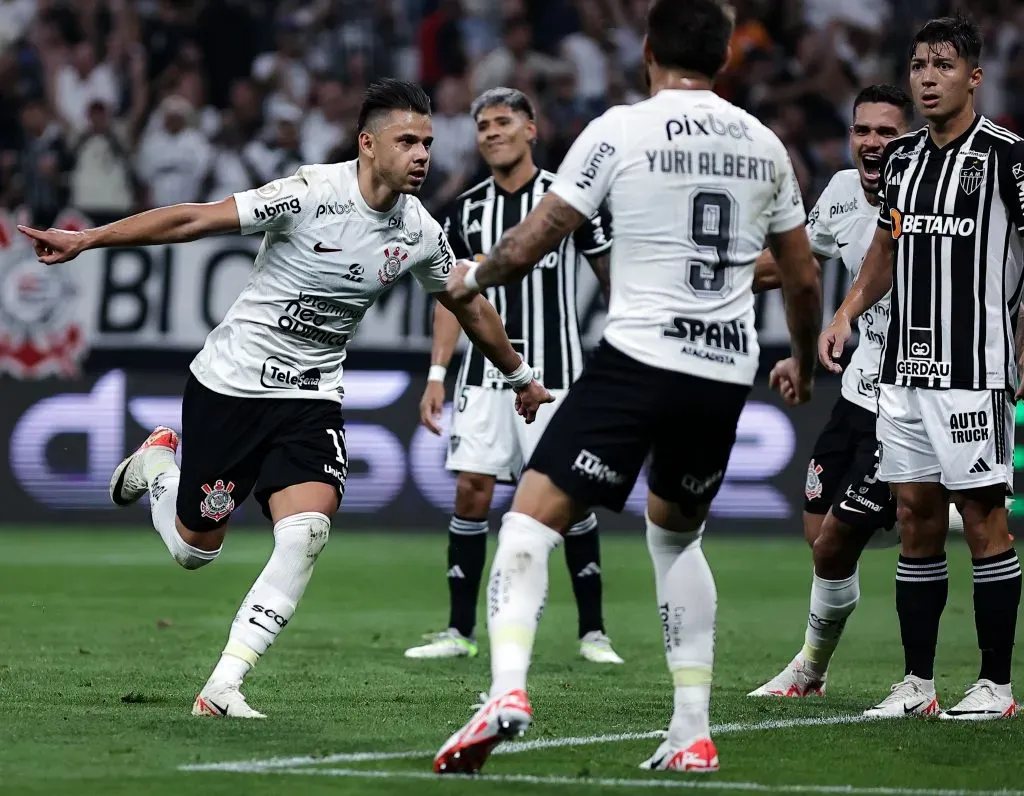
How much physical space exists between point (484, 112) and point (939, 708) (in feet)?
13.2

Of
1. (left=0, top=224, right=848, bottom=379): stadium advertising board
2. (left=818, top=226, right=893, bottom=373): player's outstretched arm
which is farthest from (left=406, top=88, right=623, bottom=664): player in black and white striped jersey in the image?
(left=0, top=224, right=848, bottom=379): stadium advertising board

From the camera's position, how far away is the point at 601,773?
5.26 m

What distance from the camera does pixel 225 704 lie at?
20.8 ft

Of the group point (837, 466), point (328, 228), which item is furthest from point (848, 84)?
point (328, 228)

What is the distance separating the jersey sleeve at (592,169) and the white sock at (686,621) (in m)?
1.07

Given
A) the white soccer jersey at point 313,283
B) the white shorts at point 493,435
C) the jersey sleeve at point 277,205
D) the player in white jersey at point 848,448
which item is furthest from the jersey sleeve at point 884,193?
the white shorts at point 493,435

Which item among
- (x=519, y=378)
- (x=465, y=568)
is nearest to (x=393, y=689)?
(x=519, y=378)

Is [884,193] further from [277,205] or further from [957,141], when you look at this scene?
[277,205]

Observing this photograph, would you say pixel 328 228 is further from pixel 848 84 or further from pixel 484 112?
pixel 848 84

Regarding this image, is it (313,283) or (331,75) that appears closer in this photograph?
(313,283)

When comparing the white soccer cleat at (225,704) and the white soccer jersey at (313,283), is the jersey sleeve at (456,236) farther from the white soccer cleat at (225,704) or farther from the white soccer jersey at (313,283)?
the white soccer cleat at (225,704)

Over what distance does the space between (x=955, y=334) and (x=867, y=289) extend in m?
0.51

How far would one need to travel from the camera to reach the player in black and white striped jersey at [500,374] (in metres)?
9.29

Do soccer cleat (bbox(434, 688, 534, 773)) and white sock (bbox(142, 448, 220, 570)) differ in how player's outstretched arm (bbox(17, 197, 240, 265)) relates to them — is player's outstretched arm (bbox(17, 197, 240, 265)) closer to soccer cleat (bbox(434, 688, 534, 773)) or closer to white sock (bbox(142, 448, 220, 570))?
white sock (bbox(142, 448, 220, 570))
